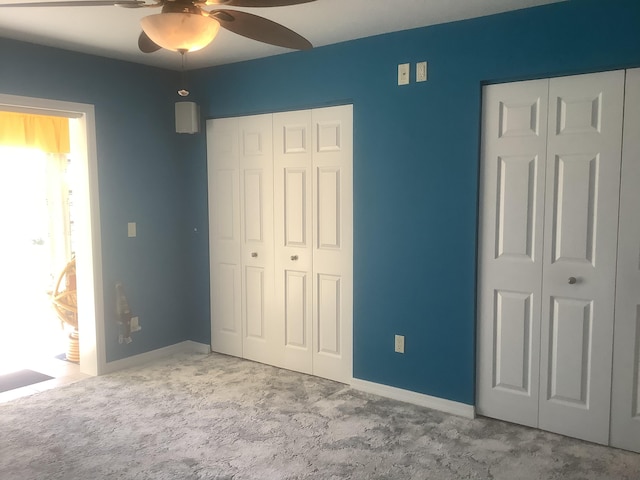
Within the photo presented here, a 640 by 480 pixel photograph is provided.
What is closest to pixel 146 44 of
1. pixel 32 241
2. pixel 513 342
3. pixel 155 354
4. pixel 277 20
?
pixel 277 20

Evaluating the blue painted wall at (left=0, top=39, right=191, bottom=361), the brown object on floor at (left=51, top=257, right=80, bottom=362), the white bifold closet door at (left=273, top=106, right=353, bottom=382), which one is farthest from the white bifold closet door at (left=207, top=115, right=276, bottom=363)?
the brown object on floor at (left=51, top=257, right=80, bottom=362)

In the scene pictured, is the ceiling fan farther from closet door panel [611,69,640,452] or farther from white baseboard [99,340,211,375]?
white baseboard [99,340,211,375]

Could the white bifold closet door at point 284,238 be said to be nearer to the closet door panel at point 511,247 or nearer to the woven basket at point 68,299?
the closet door panel at point 511,247

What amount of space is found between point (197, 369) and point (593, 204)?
9.75 ft

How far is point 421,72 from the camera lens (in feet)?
10.9

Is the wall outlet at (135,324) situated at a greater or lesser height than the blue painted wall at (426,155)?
lesser

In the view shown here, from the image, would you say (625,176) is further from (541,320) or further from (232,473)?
(232,473)

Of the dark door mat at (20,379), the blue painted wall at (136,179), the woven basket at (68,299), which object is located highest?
the blue painted wall at (136,179)

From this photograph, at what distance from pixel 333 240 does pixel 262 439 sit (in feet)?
4.73

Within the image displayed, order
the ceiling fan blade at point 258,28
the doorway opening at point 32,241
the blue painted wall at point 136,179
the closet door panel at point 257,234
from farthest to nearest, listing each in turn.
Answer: the doorway opening at point 32,241 → the closet door panel at point 257,234 → the blue painted wall at point 136,179 → the ceiling fan blade at point 258,28

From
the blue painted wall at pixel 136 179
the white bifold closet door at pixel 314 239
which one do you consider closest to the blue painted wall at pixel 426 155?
the white bifold closet door at pixel 314 239

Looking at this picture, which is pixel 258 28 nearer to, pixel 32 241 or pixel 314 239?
pixel 314 239

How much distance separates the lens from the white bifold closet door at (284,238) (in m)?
3.84

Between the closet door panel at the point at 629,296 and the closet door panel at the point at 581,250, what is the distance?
0.11 ft
